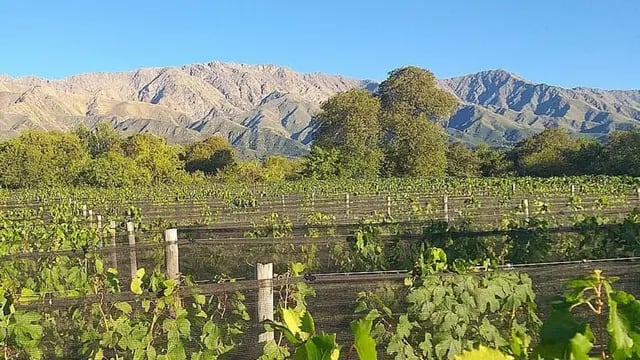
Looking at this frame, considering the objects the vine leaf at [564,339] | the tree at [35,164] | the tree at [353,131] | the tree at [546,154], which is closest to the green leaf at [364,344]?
the vine leaf at [564,339]

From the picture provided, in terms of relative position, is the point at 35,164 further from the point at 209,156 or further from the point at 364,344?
the point at 364,344

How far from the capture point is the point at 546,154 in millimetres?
70562

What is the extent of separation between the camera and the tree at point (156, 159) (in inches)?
2788

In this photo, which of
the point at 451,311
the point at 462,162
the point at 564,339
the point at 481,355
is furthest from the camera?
the point at 462,162

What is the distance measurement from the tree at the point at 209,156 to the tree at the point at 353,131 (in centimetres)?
2341

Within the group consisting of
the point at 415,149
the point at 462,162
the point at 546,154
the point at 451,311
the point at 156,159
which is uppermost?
the point at 156,159

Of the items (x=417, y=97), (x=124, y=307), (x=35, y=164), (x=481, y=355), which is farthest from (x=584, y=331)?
(x=35, y=164)

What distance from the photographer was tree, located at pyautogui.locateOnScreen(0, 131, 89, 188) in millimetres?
68375

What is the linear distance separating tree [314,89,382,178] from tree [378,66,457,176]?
1608 millimetres

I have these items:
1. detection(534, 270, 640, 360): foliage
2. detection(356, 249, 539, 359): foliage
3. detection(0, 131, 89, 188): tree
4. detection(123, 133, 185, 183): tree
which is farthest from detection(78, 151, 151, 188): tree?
detection(534, 270, 640, 360): foliage

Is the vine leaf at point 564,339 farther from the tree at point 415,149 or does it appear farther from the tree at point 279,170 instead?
the tree at point 279,170

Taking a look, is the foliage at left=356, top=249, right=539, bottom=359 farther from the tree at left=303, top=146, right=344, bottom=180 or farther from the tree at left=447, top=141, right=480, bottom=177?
the tree at left=447, top=141, right=480, bottom=177

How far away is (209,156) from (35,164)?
24170mm

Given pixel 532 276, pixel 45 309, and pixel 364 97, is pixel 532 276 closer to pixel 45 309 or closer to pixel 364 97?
pixel 45 309
